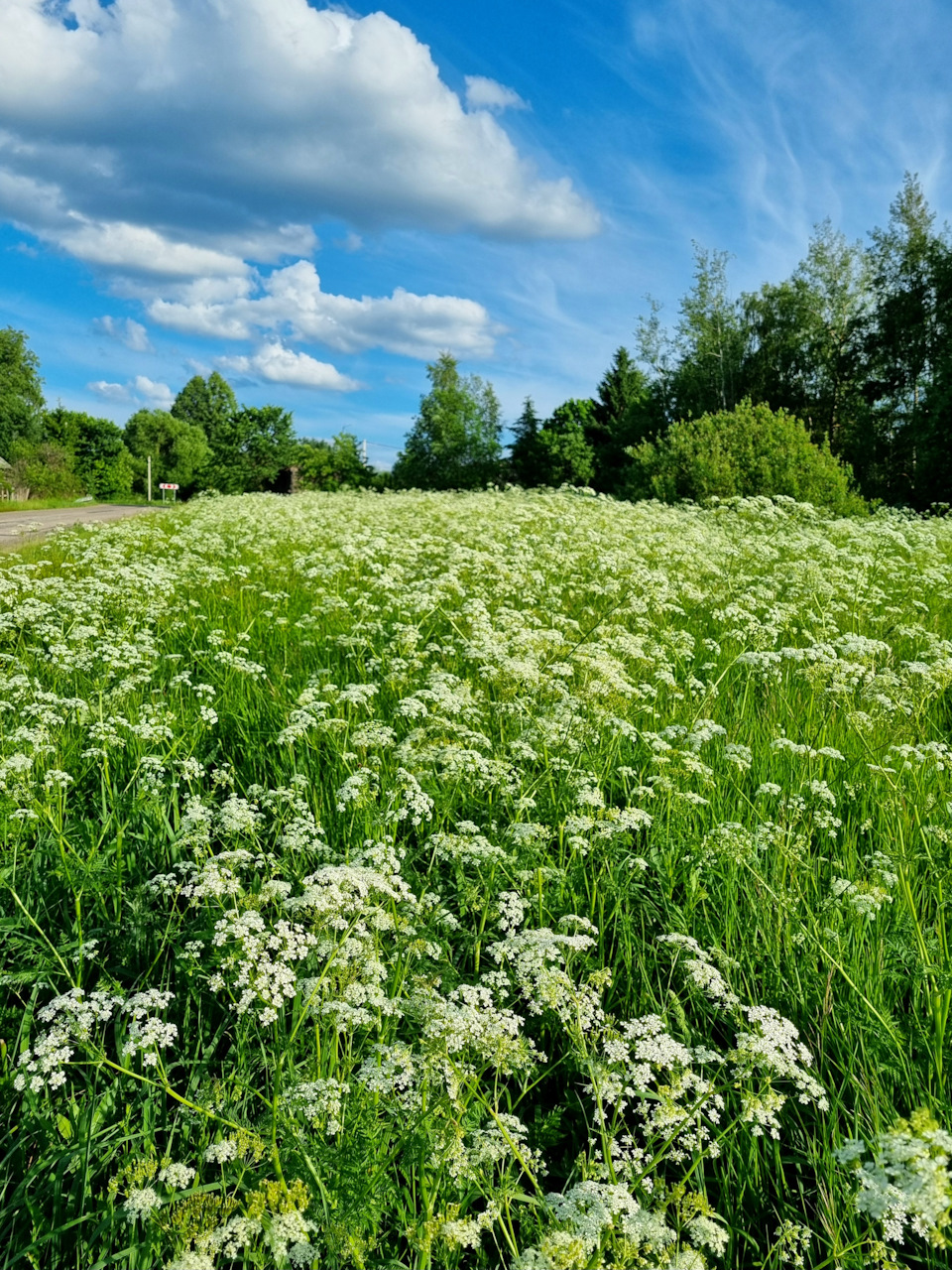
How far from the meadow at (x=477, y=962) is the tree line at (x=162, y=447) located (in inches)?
2449

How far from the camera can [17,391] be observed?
83.1 meters

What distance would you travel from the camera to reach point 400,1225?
226 cm

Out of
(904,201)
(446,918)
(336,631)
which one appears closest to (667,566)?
(336,631)

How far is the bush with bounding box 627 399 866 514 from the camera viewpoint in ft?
76.3

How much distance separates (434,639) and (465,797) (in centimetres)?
327

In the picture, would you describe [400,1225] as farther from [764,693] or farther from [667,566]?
[667,566]

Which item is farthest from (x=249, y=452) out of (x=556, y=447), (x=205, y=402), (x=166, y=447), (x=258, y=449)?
(x=556, y=447)

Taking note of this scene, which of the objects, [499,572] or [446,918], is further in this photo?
[499,572]

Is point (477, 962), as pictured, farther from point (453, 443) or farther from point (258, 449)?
point (258, 449)

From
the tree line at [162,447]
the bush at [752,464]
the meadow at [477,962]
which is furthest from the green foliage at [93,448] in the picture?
the meadow at [477,962]

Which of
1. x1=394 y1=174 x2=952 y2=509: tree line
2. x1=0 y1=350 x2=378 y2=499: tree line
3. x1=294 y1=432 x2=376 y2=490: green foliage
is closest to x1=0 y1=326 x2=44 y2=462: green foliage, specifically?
x1=0 y1=350 x2=378 y2=499: tree line

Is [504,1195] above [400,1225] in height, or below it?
above

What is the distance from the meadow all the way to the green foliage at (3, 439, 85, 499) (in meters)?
64.8

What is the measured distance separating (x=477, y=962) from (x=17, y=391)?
323 ft
